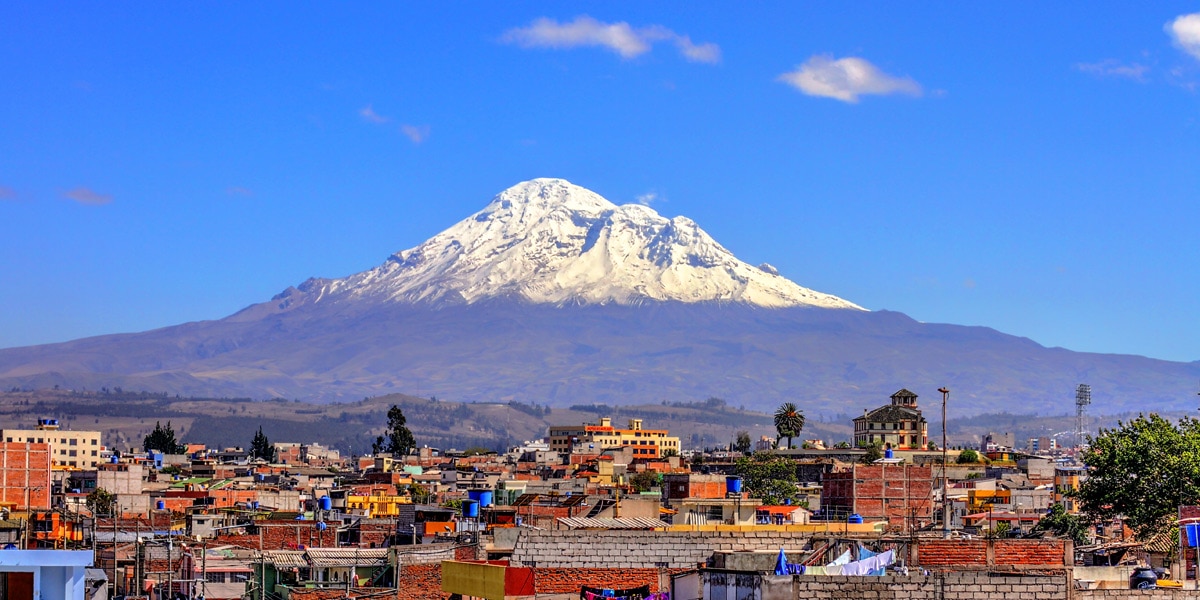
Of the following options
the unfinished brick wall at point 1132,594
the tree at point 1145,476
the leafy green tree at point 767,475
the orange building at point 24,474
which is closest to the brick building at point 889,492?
the tree at point 1145,476

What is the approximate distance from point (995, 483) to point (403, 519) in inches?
2491

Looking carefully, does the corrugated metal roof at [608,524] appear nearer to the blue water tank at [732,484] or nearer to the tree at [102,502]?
the tree at [102,502]

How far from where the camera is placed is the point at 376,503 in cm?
9238

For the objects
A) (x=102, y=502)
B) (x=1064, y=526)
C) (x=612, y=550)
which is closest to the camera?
(x=612, y=550)

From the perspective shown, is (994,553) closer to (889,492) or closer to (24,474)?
(889,492)

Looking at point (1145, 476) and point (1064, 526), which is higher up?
point (1145, 476)

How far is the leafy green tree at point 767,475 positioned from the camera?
120400mm

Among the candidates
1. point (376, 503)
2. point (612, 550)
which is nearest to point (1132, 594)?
point (612, 550)

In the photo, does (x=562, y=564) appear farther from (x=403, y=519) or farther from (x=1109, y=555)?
(x=403, y=519)

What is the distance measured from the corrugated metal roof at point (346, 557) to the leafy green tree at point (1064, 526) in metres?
24.2

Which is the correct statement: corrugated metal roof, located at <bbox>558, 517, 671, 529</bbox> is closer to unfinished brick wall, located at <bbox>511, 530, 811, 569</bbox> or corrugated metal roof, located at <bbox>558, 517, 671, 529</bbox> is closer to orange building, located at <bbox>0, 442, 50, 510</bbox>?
unfinished brick wall, located at <bbox>511, 530, 811, 569</bbox>

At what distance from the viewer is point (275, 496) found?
9900cm

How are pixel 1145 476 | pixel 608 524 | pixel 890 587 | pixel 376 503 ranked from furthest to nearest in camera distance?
pixel 376 503 < pixel 1145 476 < pixel 608 524 < pixel 890 587

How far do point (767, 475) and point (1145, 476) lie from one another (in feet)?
280
